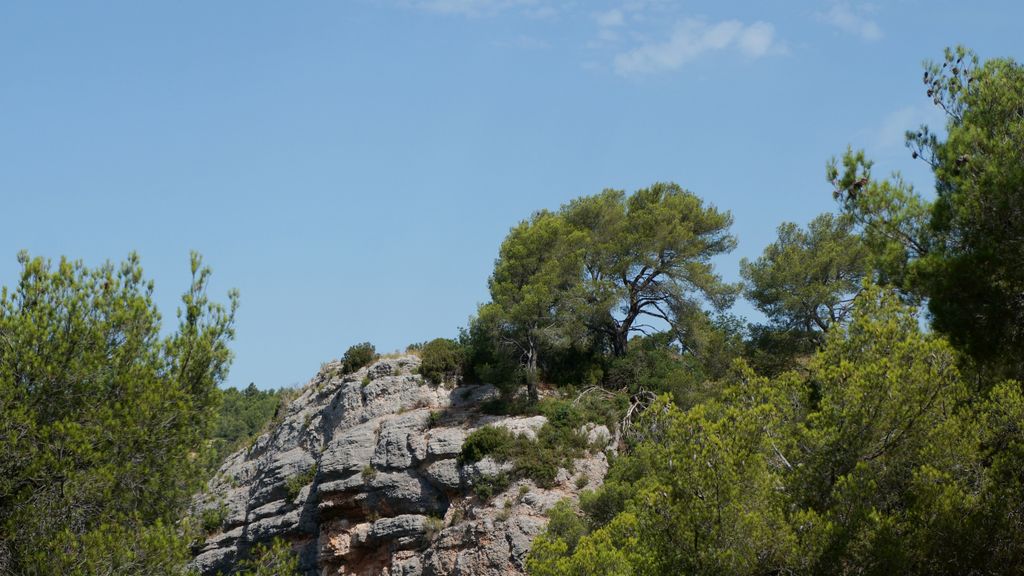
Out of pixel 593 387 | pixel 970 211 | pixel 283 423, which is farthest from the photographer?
pixel 283 423

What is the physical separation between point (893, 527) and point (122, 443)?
1268 centimetres

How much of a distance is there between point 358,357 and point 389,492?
8.69 meters

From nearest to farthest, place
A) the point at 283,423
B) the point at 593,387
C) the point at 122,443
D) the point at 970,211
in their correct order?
the point at 970,211
the point at 122,443
the point at 593,387
the point at 283,423

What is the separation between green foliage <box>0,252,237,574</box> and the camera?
624 inches

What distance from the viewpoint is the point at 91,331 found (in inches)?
679

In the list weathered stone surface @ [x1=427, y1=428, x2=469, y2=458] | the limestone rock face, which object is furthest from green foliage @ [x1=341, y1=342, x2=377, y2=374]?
weathered stone surface @ [x1=427, y1=428, x2=469, y2=458]

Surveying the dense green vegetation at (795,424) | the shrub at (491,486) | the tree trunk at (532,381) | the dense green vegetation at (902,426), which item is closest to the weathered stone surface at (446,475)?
the shrub at (491,486)

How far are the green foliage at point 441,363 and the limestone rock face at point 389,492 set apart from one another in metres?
0.45

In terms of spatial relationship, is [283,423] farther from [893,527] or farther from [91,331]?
[893,527]

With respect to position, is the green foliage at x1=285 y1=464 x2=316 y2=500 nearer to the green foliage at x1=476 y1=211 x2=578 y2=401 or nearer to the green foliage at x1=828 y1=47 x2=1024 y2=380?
the green foliage at x1=476 y1=211 x2=578 y2=401

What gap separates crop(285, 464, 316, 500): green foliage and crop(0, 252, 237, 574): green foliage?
19.4 metres

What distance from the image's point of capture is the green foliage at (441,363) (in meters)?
39.6

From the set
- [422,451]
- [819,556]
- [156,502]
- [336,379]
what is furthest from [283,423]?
[819,556]

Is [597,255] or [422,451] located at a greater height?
[597,255]
